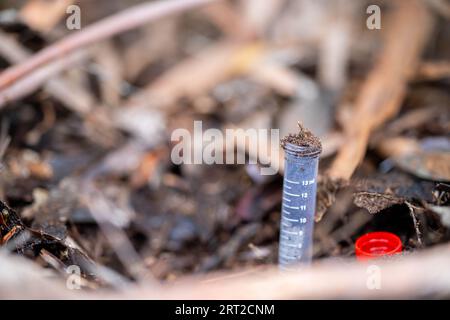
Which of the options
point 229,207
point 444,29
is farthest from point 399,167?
point 444,29

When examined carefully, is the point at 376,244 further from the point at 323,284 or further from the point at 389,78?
the point at 389,78

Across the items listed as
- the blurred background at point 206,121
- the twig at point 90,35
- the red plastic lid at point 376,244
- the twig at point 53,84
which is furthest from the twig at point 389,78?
the twig at point 53,84

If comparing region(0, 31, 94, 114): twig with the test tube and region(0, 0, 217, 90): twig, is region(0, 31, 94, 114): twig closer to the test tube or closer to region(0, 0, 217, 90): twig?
region(0, 0, 217, 90): twig

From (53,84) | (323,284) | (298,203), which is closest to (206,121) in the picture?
(53,84)

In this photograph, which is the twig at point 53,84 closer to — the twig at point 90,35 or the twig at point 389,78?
the twig at point 90,35

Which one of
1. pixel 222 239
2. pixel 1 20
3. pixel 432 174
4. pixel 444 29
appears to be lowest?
pixel 222 239

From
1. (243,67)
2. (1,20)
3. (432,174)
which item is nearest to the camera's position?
(432,174)

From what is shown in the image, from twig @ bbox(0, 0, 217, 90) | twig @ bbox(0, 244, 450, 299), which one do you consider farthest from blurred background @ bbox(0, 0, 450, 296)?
twig @ bbox(0, 244, 450, 299)
